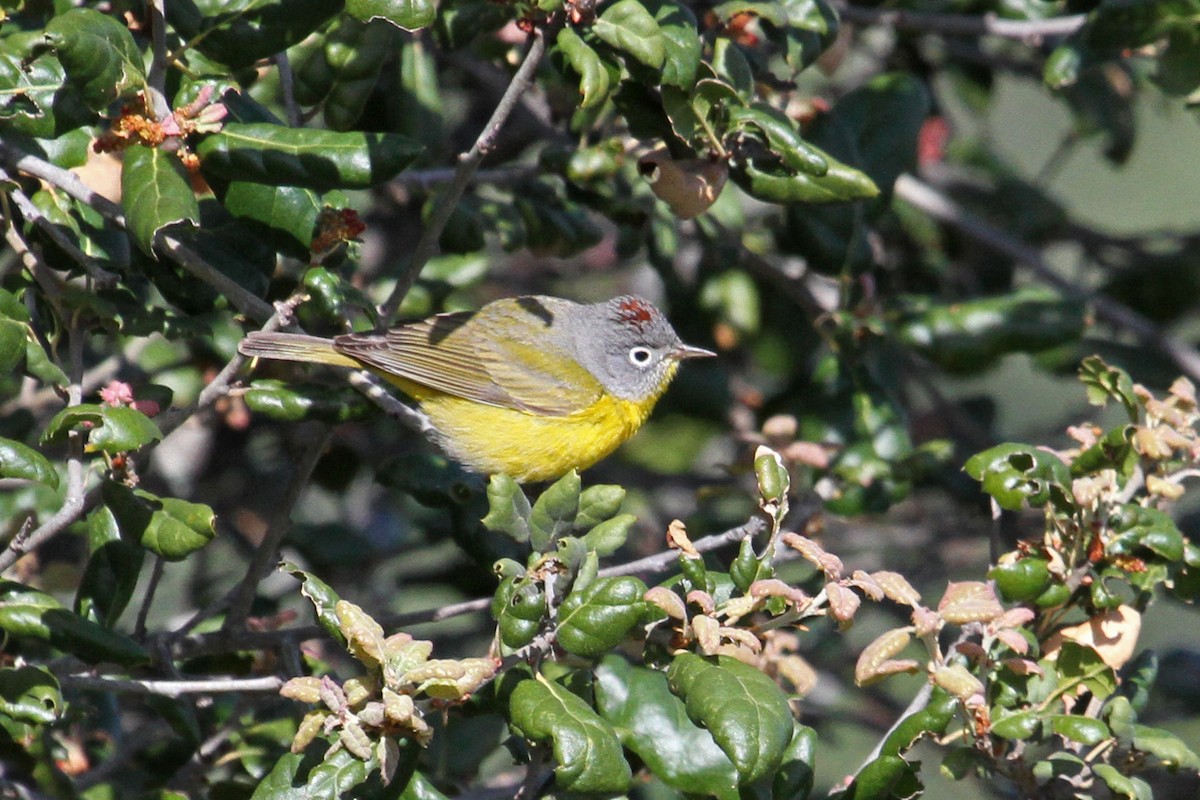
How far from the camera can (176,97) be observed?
7.82ft

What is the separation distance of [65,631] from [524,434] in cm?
185

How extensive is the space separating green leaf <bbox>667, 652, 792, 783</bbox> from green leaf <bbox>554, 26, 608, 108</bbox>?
1.00 metres

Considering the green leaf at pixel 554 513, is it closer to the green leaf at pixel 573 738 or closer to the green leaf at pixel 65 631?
the green leaf at pixel 573 738

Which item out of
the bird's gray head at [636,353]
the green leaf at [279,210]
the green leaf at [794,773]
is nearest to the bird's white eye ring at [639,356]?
the bird's gray head at [636,353]

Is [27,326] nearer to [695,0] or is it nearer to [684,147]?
[684,147]

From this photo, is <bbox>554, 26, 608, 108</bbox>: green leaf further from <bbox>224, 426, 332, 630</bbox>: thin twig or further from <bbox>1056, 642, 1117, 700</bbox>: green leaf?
<bbox>1056, 642, 1117, 700</bbox>: green leaf

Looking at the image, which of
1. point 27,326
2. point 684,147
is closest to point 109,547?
point 27,326

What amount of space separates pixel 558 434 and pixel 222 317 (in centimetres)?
120

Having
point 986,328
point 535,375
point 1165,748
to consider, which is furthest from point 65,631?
point 986,328

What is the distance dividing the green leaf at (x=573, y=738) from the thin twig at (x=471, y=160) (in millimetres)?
914

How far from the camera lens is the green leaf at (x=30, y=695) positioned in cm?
227

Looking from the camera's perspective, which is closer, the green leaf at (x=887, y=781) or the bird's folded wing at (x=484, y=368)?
the green leaf at (x=887, y=781)

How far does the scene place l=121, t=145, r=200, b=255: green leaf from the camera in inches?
84.9

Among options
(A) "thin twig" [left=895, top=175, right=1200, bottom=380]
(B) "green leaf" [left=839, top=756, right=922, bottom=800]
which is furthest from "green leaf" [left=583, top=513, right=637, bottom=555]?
(A) "thin twig" [left=895, top=175, right=1200, bottom=380]
